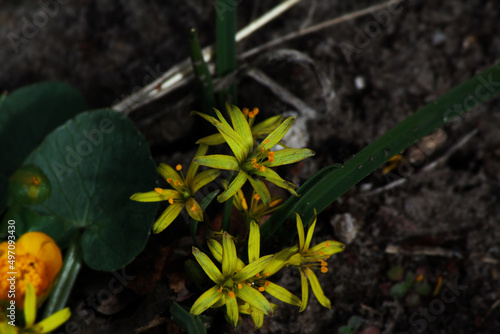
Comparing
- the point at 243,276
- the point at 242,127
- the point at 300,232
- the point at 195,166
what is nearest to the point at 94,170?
the point at 195,166

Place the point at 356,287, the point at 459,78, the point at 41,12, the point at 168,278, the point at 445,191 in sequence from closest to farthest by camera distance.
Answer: the point at 168,278 < the point at 356,287 < the point at 445,191 < the point at 459,78 < the point at 41,12

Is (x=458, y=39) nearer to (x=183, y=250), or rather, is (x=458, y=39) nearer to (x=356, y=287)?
(x=356, y=287)

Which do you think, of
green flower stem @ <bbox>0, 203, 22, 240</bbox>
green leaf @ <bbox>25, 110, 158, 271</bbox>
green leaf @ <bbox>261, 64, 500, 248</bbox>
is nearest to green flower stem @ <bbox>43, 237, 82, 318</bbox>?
green leaf @ <bbox>25, 110, 158, 271</bbox>

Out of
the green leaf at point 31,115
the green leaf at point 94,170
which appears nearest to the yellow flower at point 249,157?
the green leaf at point 94,170

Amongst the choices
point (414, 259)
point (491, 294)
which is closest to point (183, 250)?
point (414, 259)

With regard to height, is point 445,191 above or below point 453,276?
above

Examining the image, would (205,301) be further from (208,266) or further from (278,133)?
(278,133)
